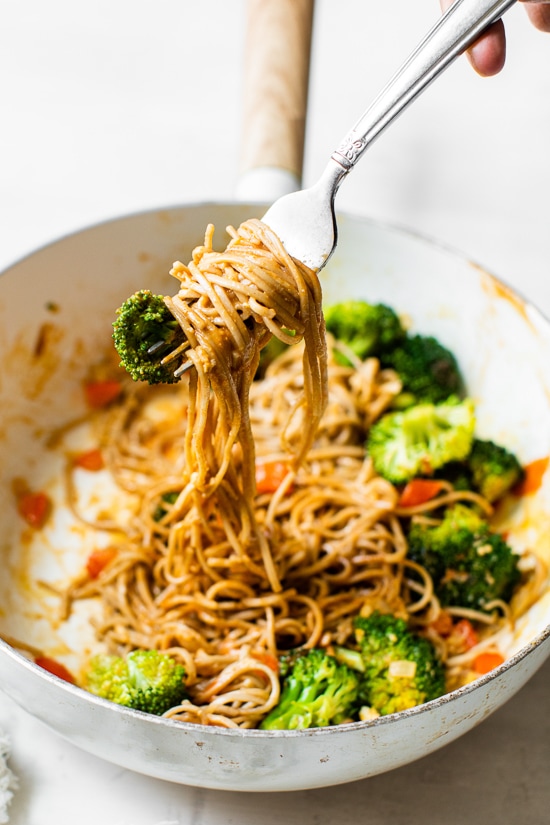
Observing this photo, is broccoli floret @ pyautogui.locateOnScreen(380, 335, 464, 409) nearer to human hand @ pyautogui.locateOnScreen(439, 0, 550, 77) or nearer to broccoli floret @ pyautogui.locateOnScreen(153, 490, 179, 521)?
broccoli floret @ pyautogui.locateOnScreen(153, 490, 179, 521)

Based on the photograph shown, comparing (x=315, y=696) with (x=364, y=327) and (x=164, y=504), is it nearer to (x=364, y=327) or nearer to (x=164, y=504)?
(x=164, y=504)

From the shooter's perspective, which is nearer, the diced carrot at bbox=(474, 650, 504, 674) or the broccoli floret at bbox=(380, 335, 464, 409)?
Answer: the diced carrot at bbox=(474, 650, 504, 674)

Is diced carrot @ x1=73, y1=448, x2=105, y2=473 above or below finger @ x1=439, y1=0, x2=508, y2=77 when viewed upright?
below

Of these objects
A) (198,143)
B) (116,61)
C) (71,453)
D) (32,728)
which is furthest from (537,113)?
(32,728)

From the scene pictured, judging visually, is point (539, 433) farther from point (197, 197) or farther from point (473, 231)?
point (197, 197)

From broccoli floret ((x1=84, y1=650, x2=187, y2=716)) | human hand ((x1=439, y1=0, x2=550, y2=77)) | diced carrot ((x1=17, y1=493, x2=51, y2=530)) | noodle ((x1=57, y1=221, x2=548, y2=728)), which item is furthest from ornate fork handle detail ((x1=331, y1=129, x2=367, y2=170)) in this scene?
diced carrot ((x1=17, y1=493, x2=51, y2=530))

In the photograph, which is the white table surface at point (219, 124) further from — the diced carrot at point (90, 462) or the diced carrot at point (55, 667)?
the diced carrot at point (55, 667)
